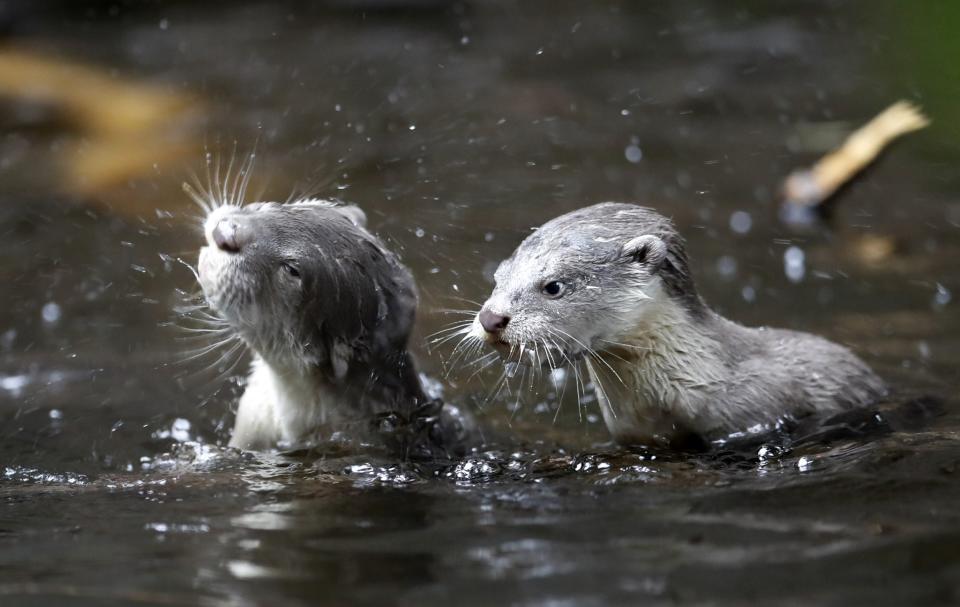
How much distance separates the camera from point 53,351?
539 centimetres

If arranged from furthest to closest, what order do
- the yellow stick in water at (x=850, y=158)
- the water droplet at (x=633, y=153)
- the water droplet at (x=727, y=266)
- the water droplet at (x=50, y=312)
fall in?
the water droplet at (x=633, y=153)
the yellow stick in water at (x=850, y=158)
the water droplet at (x=727, y=266)
the water droplet at (x=50, y=312)

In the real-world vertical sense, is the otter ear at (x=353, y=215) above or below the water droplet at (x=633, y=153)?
below

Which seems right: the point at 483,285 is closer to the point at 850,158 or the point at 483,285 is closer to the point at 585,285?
the point at 585,285

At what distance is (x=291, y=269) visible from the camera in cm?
372

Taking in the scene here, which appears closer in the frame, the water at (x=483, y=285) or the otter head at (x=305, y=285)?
the water at (x=483, y=285)

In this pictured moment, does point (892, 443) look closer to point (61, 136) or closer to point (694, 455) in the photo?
point (694, 455)

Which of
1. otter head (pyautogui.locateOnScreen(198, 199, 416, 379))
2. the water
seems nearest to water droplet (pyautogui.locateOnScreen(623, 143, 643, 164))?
the water

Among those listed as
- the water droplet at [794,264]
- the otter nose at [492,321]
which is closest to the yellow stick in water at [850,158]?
the water droplet at [794,264]

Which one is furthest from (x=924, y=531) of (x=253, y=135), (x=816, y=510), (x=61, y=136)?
(x=61, y=136)

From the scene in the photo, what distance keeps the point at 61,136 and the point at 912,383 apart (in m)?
5.68

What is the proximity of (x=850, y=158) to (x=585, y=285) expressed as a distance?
321 cm

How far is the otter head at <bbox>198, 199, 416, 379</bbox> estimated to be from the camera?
3672 mm

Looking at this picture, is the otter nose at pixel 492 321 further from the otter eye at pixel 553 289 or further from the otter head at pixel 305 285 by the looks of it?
the otter head at pixel 305 285

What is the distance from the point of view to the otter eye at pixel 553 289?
144 inches
